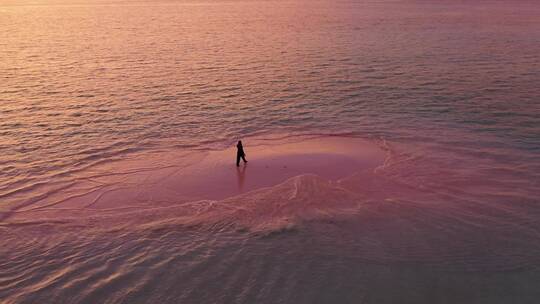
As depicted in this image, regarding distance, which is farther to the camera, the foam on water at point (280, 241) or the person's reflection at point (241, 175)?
the person's reflection at point (241, 175)

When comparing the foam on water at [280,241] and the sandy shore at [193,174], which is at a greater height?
the sandy shore at [193,174]

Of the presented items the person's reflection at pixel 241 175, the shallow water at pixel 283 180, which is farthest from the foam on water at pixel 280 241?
the person's reflection at pixel 241 175

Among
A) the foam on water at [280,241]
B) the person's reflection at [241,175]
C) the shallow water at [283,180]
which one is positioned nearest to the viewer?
the foam on water at [280,241]

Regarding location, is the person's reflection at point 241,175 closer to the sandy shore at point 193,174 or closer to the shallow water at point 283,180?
the sandy shore at point 193,174

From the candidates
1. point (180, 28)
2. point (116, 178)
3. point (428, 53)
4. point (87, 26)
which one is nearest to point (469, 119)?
point (116, 178)

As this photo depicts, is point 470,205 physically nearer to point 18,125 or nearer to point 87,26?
point 18,125

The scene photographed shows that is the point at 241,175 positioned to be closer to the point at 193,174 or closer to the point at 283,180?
the point at 283,180

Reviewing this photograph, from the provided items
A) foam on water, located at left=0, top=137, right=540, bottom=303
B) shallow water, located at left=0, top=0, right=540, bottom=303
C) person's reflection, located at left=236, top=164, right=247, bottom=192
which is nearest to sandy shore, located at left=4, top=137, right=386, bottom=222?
person's reflection, located at left=236, top=164, right=247, bottom=192

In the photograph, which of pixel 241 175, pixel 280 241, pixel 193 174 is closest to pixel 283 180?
pixel 241 175
